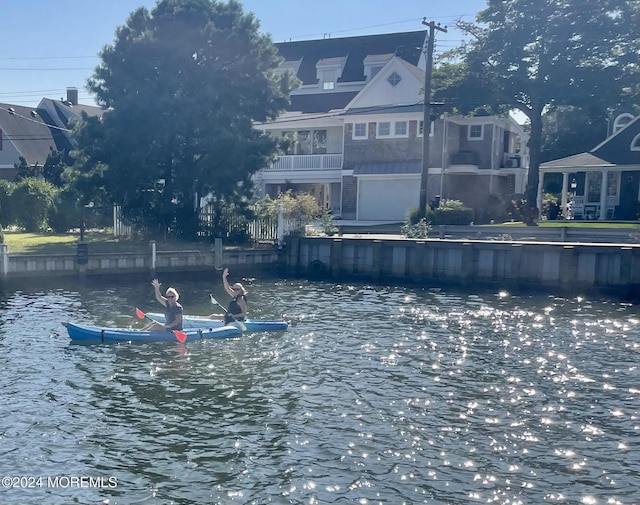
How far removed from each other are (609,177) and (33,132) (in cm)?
4691

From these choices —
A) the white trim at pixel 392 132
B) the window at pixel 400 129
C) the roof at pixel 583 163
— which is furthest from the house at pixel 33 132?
the roof at pixel 583 163

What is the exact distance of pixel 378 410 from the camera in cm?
1316

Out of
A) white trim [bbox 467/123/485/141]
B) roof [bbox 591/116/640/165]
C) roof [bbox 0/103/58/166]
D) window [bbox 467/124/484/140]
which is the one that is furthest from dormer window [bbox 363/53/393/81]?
roof [bbox 0/103/58/166]

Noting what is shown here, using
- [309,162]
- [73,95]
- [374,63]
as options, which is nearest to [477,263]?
[309,162]

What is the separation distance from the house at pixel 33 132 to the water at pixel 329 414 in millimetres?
39550

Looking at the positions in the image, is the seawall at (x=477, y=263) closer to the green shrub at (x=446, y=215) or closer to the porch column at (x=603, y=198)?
the green shrub at (x=446, y=215)

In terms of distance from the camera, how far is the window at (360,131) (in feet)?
156

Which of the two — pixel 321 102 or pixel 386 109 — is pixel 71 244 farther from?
pixel 321 102

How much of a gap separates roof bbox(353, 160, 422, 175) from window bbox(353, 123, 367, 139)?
75.6 inches

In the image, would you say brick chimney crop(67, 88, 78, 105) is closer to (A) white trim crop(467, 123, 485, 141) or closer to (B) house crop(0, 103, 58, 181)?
(B) house crop(0, 103, 58, 181)

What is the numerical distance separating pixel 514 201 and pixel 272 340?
30.2 m

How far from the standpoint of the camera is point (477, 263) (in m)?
31.1

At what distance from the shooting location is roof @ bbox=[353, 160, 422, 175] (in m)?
45.0

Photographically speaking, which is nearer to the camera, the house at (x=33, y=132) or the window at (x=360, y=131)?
the window at (x=360, y=131)
